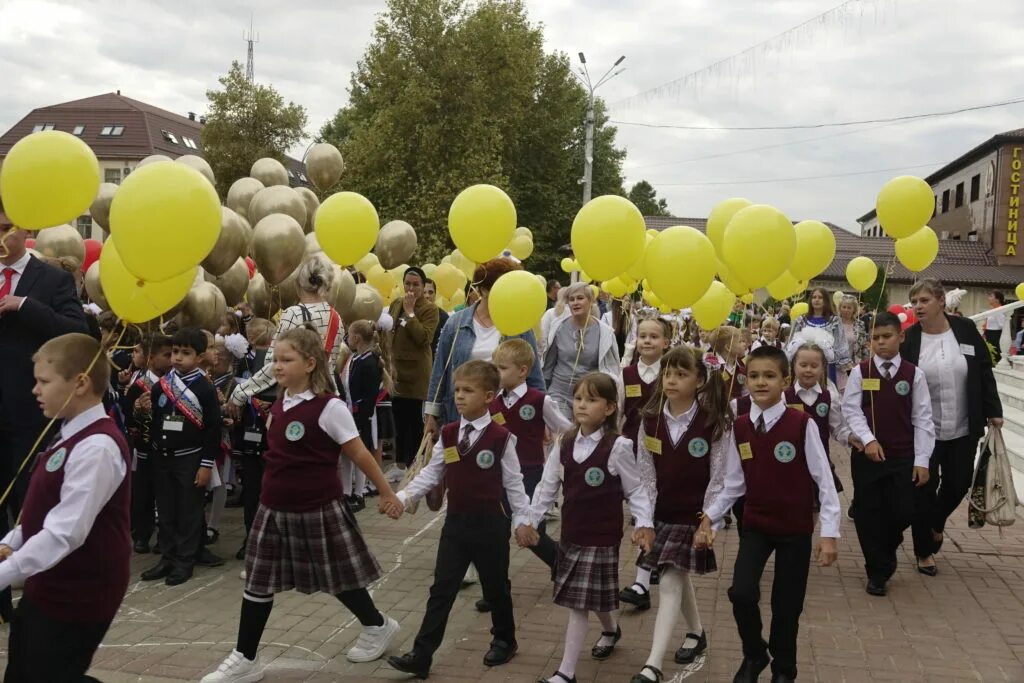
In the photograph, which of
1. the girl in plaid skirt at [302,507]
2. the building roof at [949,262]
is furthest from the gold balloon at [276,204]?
the building roof at [949,262]

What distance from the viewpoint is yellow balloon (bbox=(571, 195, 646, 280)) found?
17.9 ft

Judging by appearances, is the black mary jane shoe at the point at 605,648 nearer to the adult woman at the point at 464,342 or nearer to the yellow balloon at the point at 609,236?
the adult woman at the point at 464,342

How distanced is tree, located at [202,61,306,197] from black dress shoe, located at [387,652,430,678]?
3508cm

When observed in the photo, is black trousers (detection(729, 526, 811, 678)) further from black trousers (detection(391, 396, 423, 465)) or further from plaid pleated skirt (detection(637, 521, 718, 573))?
black trousers (detection(391, 396, 423, 465))

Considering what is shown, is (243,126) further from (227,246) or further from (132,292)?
(132,292)

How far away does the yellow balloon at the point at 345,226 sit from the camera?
7.52 metres

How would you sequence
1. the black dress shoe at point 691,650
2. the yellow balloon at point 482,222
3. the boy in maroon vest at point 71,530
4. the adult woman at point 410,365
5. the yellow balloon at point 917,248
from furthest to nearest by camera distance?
1. the adult woman at point 410,365
2. the yellow balloon at point 917,248
3. the yellow balloon at point 482,222
4. the black dress shoe at point 691,650
5. the boy in maroon vest at point 71,530

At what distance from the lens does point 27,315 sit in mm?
4527

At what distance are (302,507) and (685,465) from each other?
1921 mm

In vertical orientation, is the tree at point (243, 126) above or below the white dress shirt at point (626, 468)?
above

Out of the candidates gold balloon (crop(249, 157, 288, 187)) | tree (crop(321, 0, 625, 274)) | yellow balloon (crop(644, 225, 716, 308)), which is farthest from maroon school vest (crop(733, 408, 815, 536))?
tree (crop(321, 0, 625, 274))

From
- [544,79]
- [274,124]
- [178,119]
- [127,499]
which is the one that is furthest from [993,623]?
[178,119]

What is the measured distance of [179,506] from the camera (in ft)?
19.7

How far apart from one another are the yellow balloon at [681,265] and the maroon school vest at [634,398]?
3.90 feet
